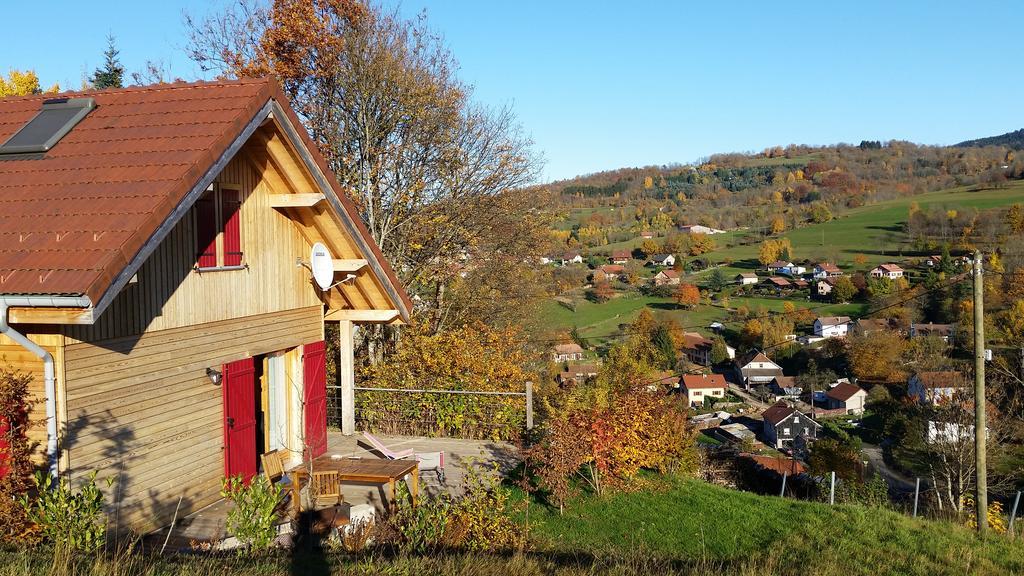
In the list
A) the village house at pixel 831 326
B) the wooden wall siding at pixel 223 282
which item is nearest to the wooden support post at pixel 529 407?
the wooden wall siding at pixel 223 282

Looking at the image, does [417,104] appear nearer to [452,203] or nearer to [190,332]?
[452,203]

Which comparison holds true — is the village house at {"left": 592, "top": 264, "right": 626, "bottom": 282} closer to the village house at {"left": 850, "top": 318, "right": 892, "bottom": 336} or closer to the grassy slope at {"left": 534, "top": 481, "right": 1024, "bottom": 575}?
the village house at {"left": 850, "top": 318, "right": 892, "bottom": 336}

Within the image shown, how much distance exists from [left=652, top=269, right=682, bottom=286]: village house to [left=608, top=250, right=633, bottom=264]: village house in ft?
22.2

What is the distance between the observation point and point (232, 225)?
866 centimetres

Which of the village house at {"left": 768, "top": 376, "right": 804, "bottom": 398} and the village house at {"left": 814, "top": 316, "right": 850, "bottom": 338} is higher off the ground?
the village house at {"left": 814, "top": 316, "right": 850, "bottom": 338}

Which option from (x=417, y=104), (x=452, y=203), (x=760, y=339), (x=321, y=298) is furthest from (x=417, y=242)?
(x=760, y=339)

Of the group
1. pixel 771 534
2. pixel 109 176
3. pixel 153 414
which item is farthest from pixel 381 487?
pixel 771 534

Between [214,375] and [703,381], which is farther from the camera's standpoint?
[703,381]

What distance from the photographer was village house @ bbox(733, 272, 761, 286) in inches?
3642

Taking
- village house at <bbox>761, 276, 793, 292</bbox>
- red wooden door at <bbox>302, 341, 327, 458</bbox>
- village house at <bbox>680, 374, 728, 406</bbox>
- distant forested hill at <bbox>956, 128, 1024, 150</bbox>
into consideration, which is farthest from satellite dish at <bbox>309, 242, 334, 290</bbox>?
distant forested hill at <bbox>956, 128, 1024, 150</bbox>

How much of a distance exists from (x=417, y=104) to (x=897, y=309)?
6864cm

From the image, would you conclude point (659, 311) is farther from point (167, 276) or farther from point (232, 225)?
point (167, 276)

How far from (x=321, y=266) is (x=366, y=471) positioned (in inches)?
107

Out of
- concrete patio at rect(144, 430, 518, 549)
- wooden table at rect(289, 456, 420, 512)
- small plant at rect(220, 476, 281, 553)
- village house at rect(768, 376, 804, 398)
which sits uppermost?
small plant at rect(220, 476, 281, 553)
